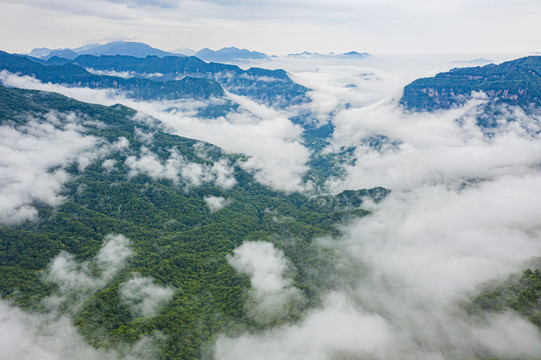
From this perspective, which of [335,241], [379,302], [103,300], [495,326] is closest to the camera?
[495,326]

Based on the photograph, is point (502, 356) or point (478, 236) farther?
point (478, 236)

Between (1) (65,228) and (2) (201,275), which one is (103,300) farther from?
(1) (65,228)

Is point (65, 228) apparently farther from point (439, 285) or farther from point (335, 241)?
point (439, 285)

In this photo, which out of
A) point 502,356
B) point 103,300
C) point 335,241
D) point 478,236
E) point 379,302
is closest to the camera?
point 502,356

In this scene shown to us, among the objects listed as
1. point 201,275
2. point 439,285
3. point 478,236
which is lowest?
point 201,275

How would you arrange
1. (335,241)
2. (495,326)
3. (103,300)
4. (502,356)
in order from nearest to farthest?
(502,356), (495,326), (103,300), (335,241)

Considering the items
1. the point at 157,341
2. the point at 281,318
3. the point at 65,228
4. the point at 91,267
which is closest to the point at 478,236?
the point at 281,318

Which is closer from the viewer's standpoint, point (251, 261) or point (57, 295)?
point (57, 295)

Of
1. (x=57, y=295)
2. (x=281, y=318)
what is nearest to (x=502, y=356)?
(x=281, y=318)

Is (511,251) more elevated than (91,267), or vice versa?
(511,251)
